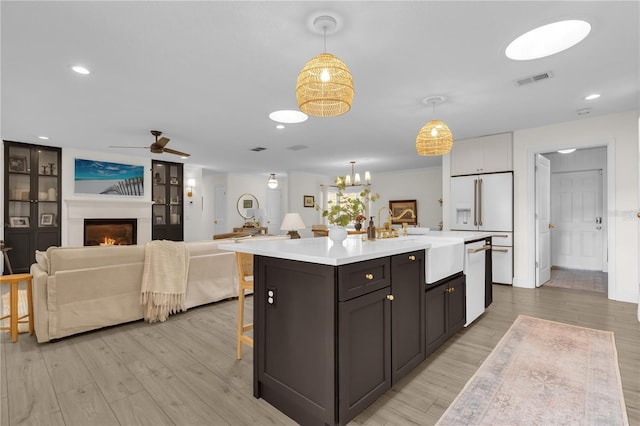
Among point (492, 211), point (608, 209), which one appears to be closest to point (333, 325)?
point (492, 211)

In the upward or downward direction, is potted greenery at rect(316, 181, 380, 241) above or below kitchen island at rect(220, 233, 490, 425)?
above

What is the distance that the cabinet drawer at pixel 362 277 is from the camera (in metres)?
1.58

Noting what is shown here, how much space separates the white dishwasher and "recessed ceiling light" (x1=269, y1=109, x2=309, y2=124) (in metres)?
2.61

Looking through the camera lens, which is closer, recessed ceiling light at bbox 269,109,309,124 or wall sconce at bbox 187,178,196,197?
recessed ceiling light at bbox 269,109,309,124

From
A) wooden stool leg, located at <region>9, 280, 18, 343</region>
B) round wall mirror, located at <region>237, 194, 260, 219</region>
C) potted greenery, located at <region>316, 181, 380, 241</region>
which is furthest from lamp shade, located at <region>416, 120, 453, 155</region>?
round wall mirror, located at <region>237, 194, 260, 219</region>

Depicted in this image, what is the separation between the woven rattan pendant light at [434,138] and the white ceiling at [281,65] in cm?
43

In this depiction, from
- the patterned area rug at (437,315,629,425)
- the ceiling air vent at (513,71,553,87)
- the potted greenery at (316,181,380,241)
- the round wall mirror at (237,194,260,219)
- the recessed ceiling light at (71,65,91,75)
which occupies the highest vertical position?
the ceiling air vent at (513,71,553,87)

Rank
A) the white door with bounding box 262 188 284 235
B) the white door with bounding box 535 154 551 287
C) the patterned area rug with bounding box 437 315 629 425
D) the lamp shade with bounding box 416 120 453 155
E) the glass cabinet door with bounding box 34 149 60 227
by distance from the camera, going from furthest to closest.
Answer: the white door with bounding box 262 188 284 235, the glass cabinet door with bounding box 34 149 60 227, the white door with bounding box 535 154 551 287, the lamp shade with bounding box 416 120 453 155, the patterned area rug with bounding box 437 315 629 425

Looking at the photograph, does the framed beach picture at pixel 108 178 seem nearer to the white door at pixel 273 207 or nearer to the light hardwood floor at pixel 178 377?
the light hardwood floor at pixel 178 377

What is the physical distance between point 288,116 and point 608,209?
4568mm

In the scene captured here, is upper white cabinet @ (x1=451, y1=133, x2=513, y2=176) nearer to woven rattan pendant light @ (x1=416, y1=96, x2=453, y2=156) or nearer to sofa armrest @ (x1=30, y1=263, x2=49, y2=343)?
woven rattan pendant light @ (x1=416, y1=96, x2=453, y2=156)

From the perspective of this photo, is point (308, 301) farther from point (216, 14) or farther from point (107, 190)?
point (107, 190)

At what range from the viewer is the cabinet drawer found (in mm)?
1582

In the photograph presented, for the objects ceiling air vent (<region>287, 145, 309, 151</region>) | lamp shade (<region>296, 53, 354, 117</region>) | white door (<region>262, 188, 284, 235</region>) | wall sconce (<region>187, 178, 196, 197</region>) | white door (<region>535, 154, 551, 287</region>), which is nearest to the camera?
lamp shade (<region>296, 53, 354, 117</region>)
